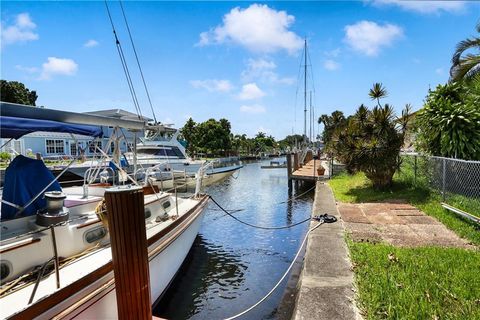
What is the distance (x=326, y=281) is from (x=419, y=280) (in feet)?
3.88

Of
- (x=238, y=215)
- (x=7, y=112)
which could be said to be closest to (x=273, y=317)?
(x=7, y=112)

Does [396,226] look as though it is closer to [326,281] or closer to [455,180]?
[455,180]

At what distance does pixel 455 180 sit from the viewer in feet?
27.7

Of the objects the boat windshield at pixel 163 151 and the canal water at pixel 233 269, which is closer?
the canal water at pixel 233 269

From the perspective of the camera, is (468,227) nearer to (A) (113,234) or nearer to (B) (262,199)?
(A) (113,234)

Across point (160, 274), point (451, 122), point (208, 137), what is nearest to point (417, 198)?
point (451, 122)

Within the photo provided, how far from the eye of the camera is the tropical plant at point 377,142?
1141cm

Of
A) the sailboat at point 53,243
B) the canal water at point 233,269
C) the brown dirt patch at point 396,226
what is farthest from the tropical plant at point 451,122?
the sailboat at point 53,243

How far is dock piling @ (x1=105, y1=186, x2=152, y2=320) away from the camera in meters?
3.03

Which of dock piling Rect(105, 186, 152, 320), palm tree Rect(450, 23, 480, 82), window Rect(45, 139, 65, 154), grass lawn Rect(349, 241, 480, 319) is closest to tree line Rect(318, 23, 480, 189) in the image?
palm tree Rect(450, 23, 480, 82)

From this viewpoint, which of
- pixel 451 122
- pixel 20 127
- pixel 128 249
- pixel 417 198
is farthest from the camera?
pixel 417 198

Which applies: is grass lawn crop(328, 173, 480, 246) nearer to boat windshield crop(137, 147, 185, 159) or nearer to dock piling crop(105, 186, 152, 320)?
dock piling crop(105, 186, 152, 320)

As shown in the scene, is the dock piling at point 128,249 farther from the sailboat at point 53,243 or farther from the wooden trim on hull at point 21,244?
the wooden trim on hull at point 21,244

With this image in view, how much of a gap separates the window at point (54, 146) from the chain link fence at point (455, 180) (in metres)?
30.3
